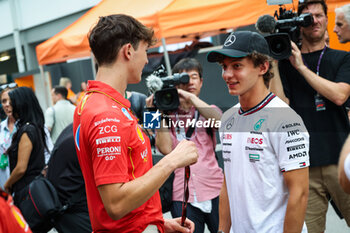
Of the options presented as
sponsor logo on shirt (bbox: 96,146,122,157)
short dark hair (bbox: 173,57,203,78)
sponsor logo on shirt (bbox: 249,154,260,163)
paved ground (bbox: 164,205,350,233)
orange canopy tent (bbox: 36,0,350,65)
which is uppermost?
orange canopy tent (bbox: 36,0,350,65)

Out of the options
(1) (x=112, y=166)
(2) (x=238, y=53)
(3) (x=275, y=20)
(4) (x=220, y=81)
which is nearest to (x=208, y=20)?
(4) (x=220, y=81)

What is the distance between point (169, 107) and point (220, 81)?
0.40 m

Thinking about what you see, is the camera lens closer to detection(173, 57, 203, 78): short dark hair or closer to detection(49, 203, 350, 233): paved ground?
detection(173, 57, 203, 78): short dark hair

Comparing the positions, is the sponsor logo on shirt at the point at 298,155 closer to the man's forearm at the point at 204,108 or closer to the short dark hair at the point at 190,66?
the man's forearm at the point at 204,108

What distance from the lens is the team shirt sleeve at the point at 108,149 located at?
1512mm

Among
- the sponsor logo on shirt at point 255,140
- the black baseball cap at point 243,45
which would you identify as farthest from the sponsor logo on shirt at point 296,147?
the black baseball cap at point 243,45

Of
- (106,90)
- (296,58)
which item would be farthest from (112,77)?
(296,58)

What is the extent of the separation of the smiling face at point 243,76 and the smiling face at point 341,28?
50 cm

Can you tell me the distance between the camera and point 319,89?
2.23 m

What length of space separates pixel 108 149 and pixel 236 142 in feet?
2.23

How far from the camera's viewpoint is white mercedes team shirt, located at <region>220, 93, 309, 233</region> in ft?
5.82

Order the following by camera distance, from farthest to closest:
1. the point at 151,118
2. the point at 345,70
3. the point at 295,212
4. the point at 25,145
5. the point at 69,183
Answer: the point at 25,145, the point at 69,183, the point at 151,118, the point at 345,70, the point at 295,212

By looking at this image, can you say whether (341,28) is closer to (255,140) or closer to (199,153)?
(255,140)

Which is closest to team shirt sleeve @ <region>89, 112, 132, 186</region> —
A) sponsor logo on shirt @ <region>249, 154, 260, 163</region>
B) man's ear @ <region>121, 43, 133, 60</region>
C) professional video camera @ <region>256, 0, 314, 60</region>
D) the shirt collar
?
the shirt collar
